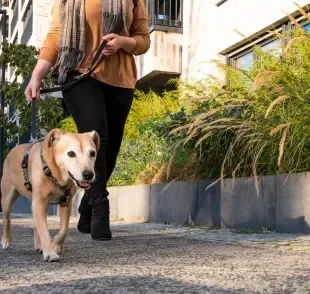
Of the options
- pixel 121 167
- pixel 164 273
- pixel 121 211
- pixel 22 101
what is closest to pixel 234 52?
pixel 121 167

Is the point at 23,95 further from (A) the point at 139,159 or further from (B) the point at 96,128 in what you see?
(B) the point at 96,128

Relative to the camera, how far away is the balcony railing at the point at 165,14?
1432 centimetres

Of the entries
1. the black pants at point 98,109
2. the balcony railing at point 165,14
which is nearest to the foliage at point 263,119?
the black pants at point 98,109

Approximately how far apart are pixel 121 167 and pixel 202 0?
15.4 ft

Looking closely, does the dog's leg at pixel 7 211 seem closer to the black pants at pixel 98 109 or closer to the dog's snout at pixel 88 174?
the black pants at pixel 98 109

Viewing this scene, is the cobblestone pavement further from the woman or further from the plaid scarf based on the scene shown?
the plaid scarf

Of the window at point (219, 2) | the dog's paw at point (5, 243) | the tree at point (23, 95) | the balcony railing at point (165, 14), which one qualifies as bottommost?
the dog's paw at point (5, 243)

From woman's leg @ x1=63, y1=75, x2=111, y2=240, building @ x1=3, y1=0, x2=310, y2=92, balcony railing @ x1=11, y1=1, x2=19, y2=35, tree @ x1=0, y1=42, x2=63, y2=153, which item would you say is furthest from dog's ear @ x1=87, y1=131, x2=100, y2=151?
balcony railing @ x1=11, y1=1, x2=19, y2=35

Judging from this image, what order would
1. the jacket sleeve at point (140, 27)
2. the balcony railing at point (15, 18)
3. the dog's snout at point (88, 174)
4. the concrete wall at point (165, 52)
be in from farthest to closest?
the balcony railing at point (15, 18) → the concrete wall at point (165, 52) → the jacket sleeve at point (140, 27) → the dog's snout at point (88, 174)

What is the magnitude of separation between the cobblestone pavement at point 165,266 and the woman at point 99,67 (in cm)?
48

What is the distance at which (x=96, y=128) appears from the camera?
4.52m

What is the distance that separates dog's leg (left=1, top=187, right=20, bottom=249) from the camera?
4.59m

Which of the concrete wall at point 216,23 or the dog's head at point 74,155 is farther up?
the concrete wall at point 216,23

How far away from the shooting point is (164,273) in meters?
2.98
